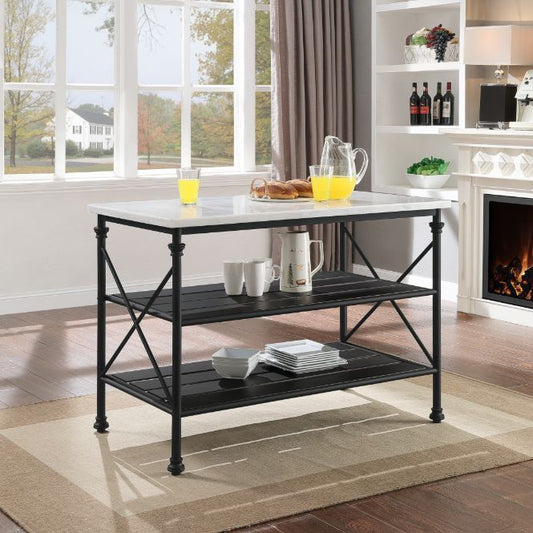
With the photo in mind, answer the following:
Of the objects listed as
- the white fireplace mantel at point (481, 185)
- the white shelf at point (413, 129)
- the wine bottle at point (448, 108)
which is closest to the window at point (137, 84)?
the white shelf at point (413, 129)

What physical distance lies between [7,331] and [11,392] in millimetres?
1336

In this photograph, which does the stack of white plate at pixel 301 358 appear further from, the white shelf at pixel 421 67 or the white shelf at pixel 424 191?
the white shelf at pixel 421 67

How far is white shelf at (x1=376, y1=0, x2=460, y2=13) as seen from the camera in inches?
261

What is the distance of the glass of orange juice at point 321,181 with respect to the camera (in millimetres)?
3965

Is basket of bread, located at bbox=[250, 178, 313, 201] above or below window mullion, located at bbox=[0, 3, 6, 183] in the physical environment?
below

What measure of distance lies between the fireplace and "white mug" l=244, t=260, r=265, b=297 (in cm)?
259

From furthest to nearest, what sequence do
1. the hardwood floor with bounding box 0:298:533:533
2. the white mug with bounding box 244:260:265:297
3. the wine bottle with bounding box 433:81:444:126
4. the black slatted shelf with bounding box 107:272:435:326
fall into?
the wine bottle with bounding box 433:81:444:126 < the white mug with bounding box 244:260:265:297 < the black slatted shelf with bounding box 107:272:435:326 < the hardwood floor with bounding box 0:298:533:533

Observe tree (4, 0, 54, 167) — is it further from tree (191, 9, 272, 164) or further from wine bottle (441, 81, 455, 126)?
wine bottle (441, 81, 455, 126)

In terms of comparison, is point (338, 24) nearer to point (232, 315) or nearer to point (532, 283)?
point (532, 283)

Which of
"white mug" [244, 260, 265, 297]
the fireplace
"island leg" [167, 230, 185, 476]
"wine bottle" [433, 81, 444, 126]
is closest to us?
"island leg" [167, 230, 185, 476]

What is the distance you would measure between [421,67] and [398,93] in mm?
493

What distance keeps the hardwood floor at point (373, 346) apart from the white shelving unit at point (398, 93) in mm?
1088

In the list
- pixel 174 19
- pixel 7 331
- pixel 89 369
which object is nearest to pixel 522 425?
pixel 89 369

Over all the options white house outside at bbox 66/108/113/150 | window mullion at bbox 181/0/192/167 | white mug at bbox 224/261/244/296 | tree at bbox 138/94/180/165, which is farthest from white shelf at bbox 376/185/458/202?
white mug at bbox 224/261/244/296
